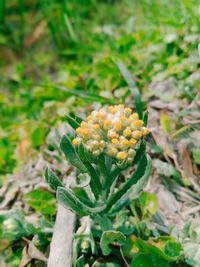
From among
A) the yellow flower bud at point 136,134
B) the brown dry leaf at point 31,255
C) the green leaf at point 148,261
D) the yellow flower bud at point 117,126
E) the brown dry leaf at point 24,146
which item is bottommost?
the green leaf at point 148,261

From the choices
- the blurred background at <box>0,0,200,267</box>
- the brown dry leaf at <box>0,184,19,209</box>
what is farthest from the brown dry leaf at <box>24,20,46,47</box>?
the brown dry leaf at <box>0,184,19,209</box>

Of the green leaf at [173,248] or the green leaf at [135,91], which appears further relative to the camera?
the green leaf at [135,91]

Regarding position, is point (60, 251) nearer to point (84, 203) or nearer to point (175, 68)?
point (84, 203)

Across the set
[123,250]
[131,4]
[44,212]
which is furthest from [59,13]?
[123,250]

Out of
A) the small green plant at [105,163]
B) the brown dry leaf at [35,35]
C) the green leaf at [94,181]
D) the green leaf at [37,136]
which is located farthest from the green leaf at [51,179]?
the brown dry leaf at [35,35]

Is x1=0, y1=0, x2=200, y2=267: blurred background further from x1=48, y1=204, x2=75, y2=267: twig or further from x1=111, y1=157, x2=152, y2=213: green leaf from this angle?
x1=111, y1=157, x2=152, y2=213: green leaf

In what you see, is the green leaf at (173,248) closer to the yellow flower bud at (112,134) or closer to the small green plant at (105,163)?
the small green plant at (105,163)

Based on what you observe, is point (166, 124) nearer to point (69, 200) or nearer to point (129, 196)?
point (129, 196)
